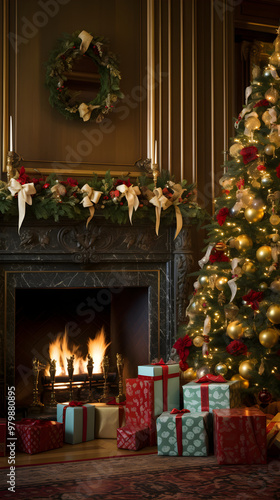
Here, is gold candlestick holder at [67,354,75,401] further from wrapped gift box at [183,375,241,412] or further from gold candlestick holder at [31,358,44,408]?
wrapped gift box at [183,375,241,412]

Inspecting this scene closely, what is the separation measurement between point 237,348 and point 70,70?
7.97ft

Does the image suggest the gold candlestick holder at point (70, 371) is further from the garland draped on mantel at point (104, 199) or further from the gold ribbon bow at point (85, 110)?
the gold ribbon bow at point (85, 110)

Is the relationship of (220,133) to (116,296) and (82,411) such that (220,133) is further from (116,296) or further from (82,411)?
(82,411)

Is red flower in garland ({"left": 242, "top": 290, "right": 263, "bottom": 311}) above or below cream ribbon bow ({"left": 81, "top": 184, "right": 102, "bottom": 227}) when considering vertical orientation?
below

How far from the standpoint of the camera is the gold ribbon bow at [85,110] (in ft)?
14.7

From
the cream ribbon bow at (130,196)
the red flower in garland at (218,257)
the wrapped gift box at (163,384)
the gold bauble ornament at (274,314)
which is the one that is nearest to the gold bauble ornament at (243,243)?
the red flower in garland at (218,257)

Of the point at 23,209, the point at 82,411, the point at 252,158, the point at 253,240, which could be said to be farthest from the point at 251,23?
the point at 82,411

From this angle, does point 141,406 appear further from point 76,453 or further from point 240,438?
point 240,438

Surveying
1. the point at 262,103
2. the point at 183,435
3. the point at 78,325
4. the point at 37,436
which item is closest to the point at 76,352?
the point at 78,325

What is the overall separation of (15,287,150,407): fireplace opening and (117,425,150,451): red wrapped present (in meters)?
1.01

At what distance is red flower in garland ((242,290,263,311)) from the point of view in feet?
12.6

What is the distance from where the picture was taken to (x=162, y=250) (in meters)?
4.60

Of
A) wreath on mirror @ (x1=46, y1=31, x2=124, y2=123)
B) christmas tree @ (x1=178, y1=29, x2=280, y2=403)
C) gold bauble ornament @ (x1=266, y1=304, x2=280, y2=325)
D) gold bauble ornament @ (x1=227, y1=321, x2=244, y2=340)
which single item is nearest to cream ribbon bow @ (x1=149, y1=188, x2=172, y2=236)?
christmas tree @ (x1=178, y1=29, x2=280, y2=403)

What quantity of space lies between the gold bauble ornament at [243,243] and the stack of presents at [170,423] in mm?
880
